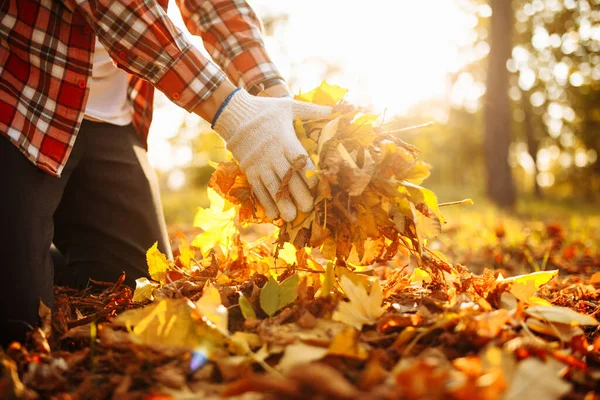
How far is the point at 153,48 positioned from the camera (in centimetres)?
152

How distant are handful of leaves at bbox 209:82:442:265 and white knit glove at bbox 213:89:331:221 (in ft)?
0.12

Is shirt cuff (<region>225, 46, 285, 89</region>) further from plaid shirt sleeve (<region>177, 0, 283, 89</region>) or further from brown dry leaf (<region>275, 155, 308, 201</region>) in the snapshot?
brown dry leaf (<region>275, 155, 308, 201</region>)

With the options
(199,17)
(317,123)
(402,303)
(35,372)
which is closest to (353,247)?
(402,303)

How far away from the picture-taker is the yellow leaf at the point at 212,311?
1104 millimetres

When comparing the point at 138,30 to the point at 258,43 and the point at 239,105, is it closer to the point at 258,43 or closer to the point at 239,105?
the point at 239,105

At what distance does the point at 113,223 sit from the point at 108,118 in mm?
485

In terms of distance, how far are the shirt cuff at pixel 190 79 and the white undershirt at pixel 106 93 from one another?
58 cm

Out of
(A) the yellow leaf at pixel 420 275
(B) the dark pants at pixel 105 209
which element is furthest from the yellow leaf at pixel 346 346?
(B) the dark pants at pixel 105 209

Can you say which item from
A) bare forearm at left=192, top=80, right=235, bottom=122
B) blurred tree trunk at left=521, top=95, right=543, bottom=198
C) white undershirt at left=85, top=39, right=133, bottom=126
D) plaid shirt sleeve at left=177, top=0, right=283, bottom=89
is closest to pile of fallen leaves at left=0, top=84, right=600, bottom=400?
bare forearm at left=192, top=80, right=235, bottom=122

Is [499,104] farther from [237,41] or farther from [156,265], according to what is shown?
[156,265]

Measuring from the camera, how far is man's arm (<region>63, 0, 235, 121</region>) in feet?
4.84

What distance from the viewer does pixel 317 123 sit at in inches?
62.6

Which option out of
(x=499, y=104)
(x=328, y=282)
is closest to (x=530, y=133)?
(x=499, y=104)

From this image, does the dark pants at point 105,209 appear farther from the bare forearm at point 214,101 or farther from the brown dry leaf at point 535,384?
the brown dry leaf at point 535,384
